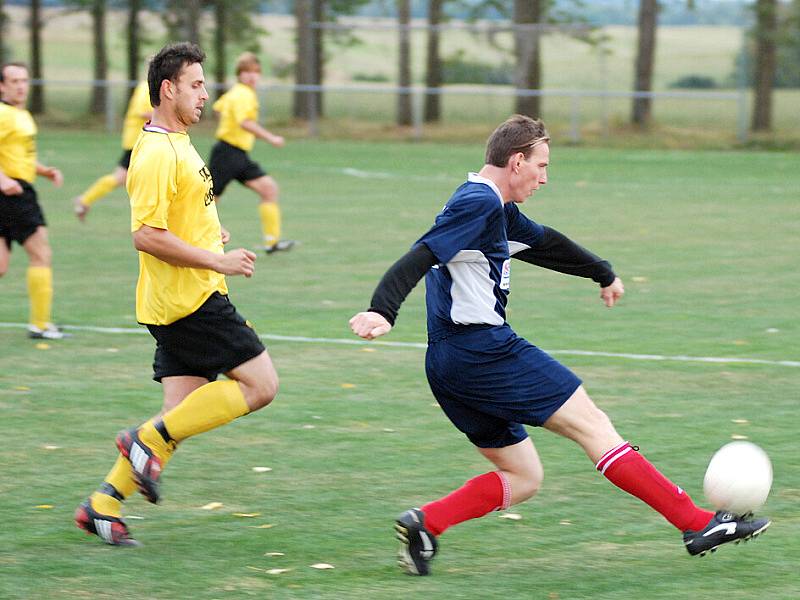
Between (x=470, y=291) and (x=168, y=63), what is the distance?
149 centimetres

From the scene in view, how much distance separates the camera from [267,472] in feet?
20.9

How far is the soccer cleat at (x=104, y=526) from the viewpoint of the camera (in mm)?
5277

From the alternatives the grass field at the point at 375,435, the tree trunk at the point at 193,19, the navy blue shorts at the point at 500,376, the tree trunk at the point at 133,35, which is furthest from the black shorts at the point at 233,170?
the tree trunk at the point at 133,35

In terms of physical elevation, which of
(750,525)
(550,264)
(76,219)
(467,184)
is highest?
(467,184)

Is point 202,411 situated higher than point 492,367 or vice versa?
point 492,367

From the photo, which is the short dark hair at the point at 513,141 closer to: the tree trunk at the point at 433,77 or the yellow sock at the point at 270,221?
the yellow sock at the point at 270,221

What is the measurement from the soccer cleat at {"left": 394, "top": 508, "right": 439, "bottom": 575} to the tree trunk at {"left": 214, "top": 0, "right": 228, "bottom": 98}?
38861 millimetres

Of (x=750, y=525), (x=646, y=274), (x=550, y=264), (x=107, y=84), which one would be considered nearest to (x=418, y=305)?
(x=646, y=274)

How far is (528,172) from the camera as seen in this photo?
195 inches

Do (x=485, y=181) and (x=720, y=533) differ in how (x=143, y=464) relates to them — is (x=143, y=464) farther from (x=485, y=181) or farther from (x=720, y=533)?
(x=720, y=533)

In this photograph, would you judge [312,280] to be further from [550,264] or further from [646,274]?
[550,264]

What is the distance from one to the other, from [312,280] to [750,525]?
25.8 ft

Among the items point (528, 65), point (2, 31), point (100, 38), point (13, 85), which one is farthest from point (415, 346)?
point (2, 31)

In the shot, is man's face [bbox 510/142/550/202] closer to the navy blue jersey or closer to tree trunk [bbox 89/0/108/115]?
the navy blue jersey
